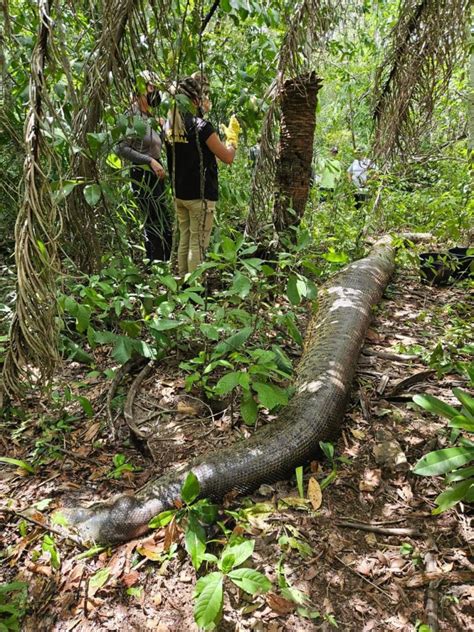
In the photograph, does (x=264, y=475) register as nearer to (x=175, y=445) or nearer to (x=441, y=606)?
(x=175, y=445)

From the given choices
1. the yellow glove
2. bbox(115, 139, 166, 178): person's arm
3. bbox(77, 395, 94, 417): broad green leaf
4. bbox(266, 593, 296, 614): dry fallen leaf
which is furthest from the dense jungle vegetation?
bbox(115, 139, 166, 178): person's arm

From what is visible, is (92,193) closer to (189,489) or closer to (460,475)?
(189,489)

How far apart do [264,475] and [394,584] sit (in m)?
0.70

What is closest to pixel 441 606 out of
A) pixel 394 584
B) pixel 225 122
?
pixel 394 584

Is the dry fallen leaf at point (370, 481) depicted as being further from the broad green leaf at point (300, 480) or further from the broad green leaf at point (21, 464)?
the broad green leaf at point (21, 464)

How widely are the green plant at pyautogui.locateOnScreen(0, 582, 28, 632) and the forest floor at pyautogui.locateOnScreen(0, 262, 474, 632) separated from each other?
0.03 meters

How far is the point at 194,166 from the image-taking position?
3.53 m

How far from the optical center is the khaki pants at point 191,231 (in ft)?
11.9

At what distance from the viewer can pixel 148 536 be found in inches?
75.4

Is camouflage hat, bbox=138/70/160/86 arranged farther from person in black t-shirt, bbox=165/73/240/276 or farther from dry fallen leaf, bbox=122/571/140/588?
dry fallen leaf, bbox=122/571/140/588

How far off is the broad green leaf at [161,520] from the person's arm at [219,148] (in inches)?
103

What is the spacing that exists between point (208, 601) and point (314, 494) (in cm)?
78

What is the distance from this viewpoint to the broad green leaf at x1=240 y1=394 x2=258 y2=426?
2141mm

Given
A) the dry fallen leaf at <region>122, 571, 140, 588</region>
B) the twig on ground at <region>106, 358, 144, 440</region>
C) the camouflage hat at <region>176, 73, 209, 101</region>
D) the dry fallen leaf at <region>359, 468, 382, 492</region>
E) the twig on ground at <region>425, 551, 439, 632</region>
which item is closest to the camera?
the twig on ground at <region>425, 551, 439, 632</region>
